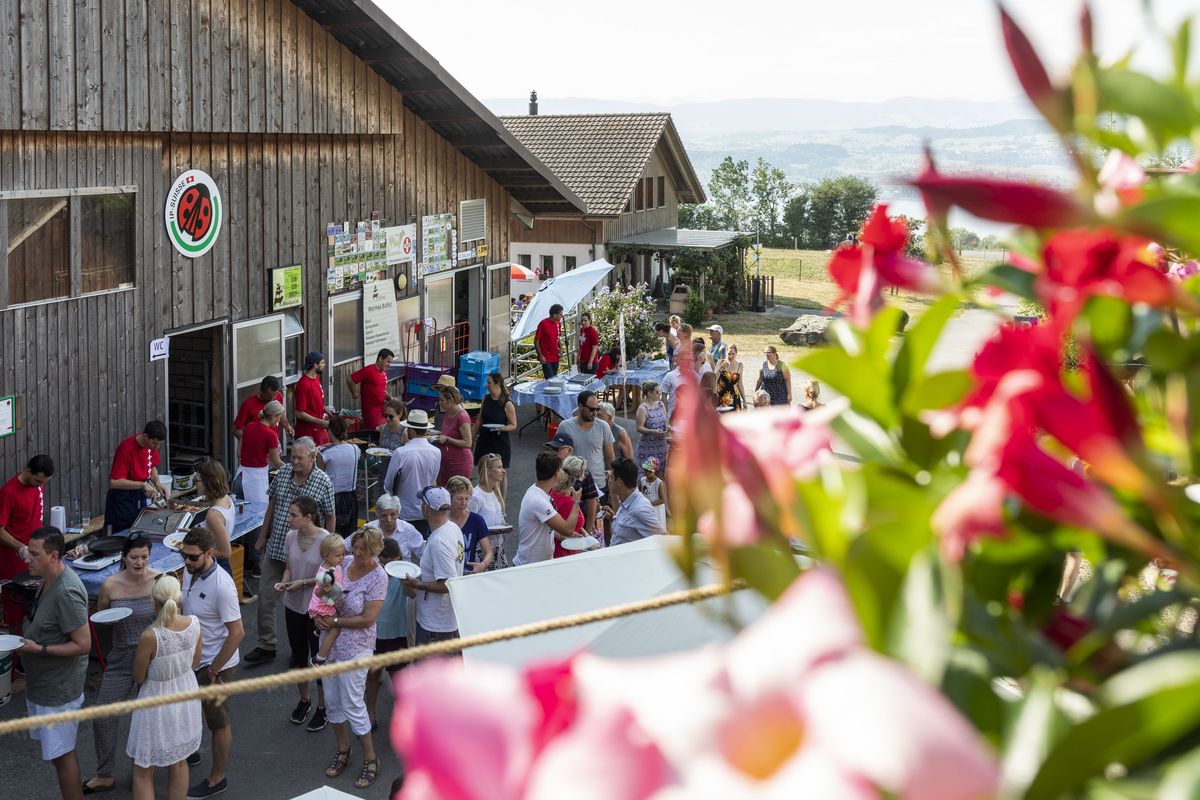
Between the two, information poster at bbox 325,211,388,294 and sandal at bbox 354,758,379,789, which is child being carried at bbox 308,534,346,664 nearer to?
sandal at bbox 354,758,379,789

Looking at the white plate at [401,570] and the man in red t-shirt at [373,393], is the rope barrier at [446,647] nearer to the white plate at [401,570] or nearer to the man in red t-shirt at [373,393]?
the white plate at [401,570]

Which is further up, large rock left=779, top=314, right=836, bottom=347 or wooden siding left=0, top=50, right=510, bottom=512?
wooden siding left=0, top=50, right=510, bottom=512

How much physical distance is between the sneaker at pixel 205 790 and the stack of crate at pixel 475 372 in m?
9.02

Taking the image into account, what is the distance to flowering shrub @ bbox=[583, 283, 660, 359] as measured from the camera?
1883cm

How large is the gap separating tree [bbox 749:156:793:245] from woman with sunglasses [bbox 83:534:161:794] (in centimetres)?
5497

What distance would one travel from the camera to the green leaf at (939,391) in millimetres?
694

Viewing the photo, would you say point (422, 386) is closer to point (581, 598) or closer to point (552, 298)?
point (552, 298)

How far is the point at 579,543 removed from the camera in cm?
797

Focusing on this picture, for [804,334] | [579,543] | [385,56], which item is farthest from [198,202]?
[804,334]

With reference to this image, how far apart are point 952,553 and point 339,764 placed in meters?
6.85

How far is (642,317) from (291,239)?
7.54m

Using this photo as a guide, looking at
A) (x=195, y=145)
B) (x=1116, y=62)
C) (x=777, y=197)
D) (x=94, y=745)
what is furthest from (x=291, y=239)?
(x=777, y=197)

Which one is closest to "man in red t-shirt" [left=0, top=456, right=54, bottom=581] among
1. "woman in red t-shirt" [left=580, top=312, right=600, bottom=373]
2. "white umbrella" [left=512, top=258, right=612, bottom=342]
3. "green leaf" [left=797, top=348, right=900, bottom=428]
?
"green leaf" [left=797, top=348, right=900, bottom=428]

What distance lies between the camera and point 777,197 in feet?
202
